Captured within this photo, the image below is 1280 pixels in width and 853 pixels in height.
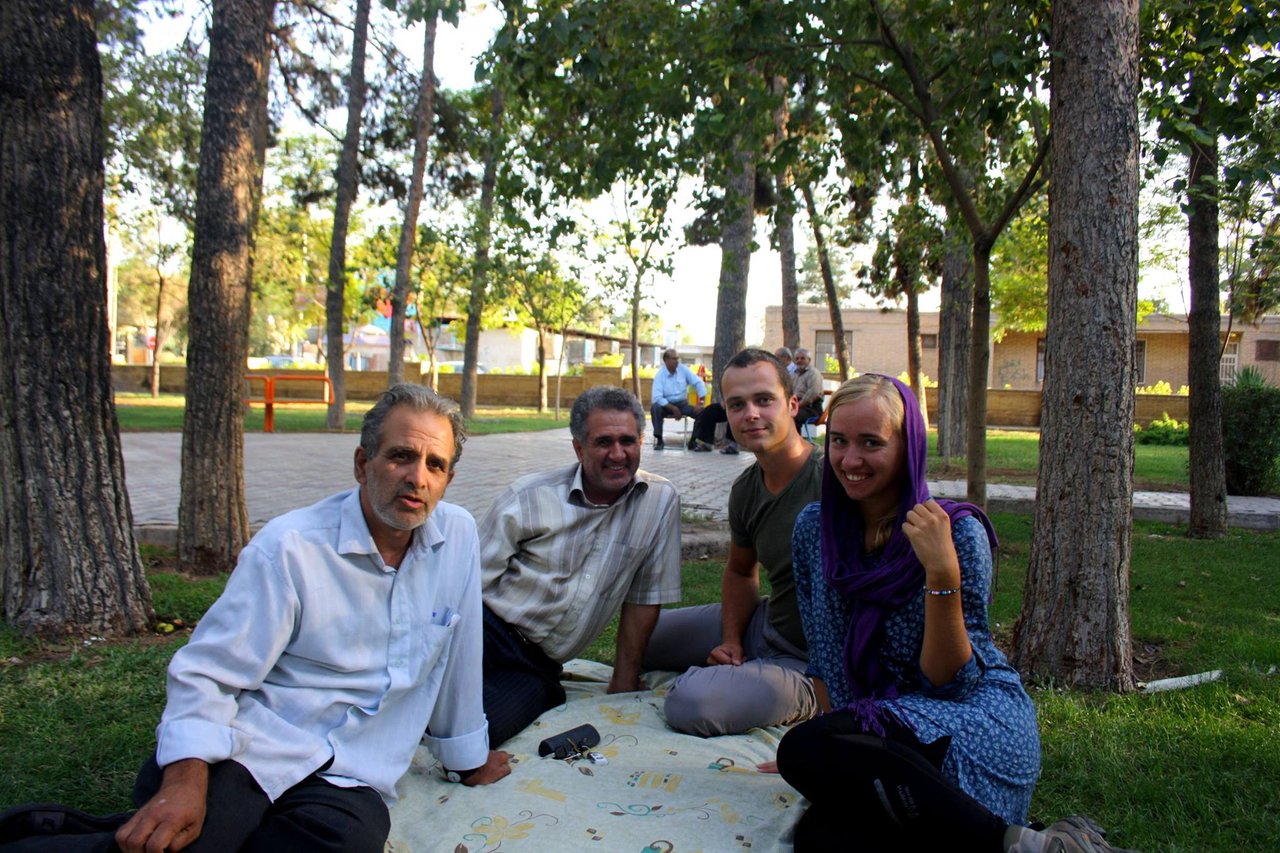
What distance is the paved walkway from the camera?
9.23 metres

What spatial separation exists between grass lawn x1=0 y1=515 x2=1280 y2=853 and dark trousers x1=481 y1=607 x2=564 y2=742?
3.77 feet

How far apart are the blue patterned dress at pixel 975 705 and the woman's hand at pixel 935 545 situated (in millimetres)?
144

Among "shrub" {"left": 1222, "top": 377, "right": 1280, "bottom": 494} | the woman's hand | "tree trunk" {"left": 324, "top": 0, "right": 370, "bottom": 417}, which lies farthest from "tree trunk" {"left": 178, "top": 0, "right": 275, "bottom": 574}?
"tree trunk" {"left": 324, "top": 0, "right": 370, "bottom": 417}

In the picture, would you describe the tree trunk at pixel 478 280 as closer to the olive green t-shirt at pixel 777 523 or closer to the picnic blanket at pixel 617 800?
the olive green t-shirt at pixel 777 523

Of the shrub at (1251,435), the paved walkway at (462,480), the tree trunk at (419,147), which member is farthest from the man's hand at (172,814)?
the tree trunk at (419,147)

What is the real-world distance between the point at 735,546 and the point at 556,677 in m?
0.92

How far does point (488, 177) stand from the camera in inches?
871

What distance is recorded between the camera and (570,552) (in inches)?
153

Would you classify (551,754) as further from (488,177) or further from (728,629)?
(488,177)

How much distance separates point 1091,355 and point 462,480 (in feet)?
27.4

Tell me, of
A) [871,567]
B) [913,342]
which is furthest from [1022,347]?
[871,567]

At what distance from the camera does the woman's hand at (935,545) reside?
8.51 feet

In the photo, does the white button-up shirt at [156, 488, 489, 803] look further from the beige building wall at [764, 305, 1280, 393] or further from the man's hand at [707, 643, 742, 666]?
the beige building wall at [764, 305, 1280, 393]

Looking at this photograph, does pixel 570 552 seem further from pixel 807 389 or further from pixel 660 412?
pixel 660 412
